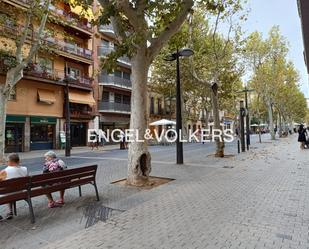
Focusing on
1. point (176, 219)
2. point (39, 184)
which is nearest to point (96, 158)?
point (39, 184)

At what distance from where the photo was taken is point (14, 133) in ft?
71.3

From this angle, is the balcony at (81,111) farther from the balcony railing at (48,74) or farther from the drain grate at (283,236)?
the drain grate at (283,236)

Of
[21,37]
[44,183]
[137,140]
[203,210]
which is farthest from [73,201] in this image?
[21,37]

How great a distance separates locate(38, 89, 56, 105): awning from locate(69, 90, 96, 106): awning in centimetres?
166

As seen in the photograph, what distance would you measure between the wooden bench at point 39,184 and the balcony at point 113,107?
2427cm

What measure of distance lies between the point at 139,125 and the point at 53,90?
19.4 m

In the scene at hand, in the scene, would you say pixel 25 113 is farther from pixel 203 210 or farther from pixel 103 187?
pixel 203 210

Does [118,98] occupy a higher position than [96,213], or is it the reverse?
[118,98]

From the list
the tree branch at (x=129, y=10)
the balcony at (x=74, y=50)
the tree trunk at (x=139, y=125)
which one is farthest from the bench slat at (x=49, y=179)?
the balcony at (x=74, y=50)

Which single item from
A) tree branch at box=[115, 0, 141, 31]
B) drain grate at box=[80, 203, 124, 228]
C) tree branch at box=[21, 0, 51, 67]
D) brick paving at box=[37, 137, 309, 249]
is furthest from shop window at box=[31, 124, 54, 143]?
drain grate at box=[80, 203, 124, 228]

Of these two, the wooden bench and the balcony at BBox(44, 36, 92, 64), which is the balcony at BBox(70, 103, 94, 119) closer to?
the balcony at BBox(44, 36, 92, 64)

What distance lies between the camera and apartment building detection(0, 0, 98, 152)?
21375 mm

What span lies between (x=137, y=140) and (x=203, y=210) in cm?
306

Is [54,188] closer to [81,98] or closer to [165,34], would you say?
[165,34]
